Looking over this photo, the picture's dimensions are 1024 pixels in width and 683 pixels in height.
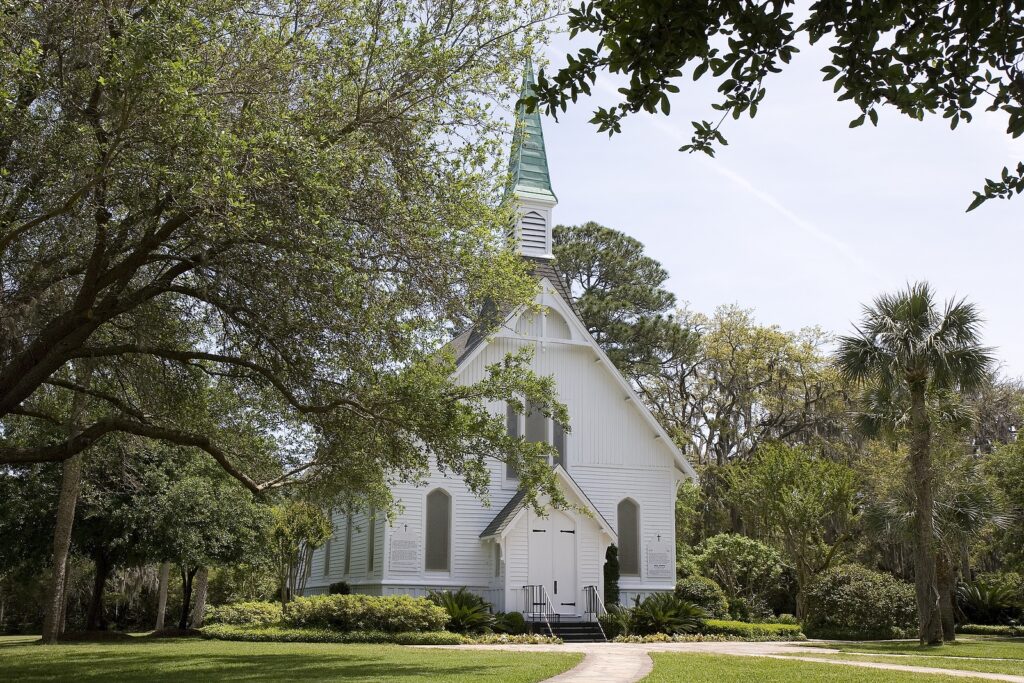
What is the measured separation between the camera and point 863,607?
2853cm

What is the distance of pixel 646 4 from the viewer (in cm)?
529

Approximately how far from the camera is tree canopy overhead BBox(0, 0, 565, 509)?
414 inches

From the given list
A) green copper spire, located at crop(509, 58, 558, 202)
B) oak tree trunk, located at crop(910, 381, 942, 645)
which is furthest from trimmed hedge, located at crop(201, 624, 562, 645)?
green copper spire, located at crop(509, 58, 558, 202)

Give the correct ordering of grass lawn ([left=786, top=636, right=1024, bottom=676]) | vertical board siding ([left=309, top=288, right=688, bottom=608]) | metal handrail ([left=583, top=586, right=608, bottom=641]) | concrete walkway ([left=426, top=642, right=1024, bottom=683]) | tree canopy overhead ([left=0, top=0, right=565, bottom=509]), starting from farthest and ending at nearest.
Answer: vertical board siding ([left=309, top=288, right=688, bottom=608]), metal handrail ([left=583, top=586, right=608, bottom=641]), grass lawn ([left=786, top=636, right=1024, bottom=676]), concrete walkway ([left=426, top=642, right=1024, bottom=683]), tree canopy overhead ([left=0, top=0, right=565, bottom=509])

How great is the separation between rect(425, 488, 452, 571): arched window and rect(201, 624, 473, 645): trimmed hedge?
431cm

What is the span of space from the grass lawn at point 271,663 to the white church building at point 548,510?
6.69 meters

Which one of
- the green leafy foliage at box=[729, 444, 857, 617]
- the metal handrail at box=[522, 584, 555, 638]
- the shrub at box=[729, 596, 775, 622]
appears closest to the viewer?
the metal handrail at box=[522, 584, 555, 638]

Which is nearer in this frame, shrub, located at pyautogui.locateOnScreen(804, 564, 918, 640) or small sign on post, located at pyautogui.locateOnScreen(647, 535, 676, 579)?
shrub, located at pyautogui.locateOnScreen(804, 564, 918, 640)

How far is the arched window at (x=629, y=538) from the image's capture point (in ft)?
98.1

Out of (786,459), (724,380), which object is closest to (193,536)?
(786,459)

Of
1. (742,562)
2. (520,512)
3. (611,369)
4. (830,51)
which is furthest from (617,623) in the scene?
(830,51)

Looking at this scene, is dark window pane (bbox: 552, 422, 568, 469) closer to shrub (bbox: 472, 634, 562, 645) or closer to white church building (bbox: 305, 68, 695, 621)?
white church building (bbox: 305, 68, 695, 621)

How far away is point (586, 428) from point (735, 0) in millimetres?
25794

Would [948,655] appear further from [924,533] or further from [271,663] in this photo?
[271,663]
